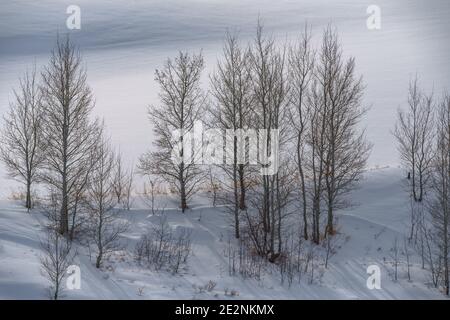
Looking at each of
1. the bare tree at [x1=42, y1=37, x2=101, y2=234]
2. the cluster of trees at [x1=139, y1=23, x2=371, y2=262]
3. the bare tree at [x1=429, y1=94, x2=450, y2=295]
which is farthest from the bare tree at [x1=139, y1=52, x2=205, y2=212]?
the bare tree at [x1=429, y1=94, x2=450, y2=295]

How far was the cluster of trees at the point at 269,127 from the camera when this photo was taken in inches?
829

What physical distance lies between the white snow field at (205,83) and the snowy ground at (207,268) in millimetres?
50

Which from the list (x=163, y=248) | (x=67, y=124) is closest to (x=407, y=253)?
(x=163, y=248)

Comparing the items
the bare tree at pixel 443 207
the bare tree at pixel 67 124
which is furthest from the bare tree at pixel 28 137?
the bare tree at pixel 443 207

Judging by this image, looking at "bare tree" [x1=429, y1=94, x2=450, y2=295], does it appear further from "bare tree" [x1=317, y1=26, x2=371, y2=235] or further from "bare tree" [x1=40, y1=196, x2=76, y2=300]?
"bare tree" [x1=40, y1=196, x2=76, y2=300]

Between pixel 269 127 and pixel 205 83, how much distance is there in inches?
1786

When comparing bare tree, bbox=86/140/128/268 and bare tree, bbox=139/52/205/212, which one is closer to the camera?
bare tree, bbox=86/140/128/268

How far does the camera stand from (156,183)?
27281 mm

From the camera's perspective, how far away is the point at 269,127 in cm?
2002

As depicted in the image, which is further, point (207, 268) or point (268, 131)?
point (268, 131)

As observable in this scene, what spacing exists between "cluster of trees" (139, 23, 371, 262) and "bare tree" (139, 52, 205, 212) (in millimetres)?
51

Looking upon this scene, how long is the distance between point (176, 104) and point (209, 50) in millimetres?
51703

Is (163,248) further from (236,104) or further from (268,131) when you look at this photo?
(236,104)

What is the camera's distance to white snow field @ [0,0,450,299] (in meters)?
17.0
